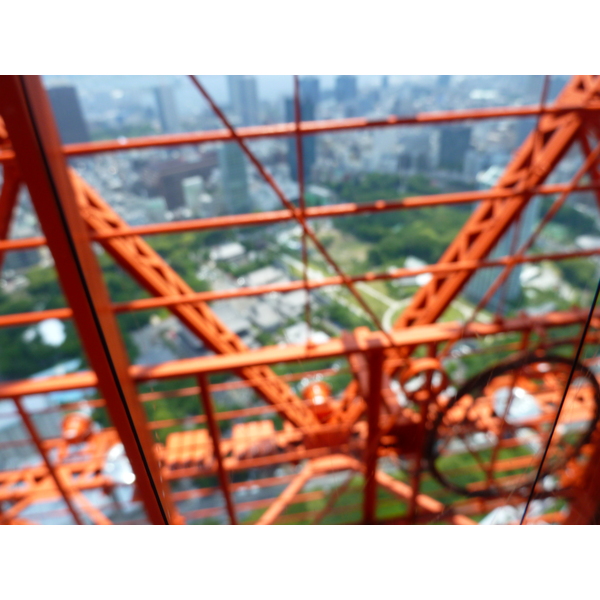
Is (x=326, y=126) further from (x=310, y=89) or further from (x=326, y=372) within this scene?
(x=326, y=372)

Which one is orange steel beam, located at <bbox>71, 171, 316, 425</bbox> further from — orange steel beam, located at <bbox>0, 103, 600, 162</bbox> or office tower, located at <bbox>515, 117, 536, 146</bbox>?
office tower, located at <bbox>515, 117, 536, 146</bbox>

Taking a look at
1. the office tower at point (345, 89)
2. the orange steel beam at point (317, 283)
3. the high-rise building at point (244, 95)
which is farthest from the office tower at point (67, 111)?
the orange steel beam at point (317, 283)

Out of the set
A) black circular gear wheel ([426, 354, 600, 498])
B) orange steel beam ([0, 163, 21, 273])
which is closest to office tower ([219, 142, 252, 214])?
orange steel beam ([0, 163, 21, 273])

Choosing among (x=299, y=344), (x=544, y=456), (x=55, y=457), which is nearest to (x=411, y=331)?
(x=299, y=344)

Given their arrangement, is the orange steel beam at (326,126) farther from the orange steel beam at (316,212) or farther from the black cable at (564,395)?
the black cable at (564,395)

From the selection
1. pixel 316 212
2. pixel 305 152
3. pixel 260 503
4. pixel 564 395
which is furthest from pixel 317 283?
pixel 564 395

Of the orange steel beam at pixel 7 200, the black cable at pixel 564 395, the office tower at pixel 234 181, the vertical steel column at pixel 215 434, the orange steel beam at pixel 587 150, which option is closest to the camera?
the black cable at pixel 564 395
